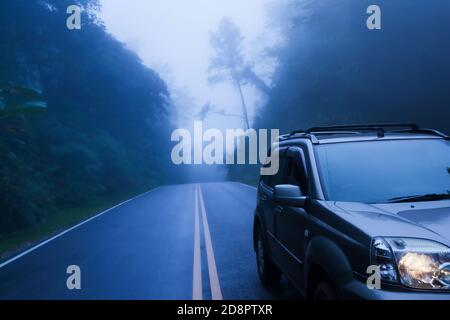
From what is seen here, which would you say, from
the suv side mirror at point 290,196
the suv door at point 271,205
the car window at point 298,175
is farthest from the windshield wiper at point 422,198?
the suv door at point 271,205

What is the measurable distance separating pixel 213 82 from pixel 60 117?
78.5 ft

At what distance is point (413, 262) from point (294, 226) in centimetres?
179

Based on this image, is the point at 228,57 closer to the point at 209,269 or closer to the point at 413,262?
the point at 209,269

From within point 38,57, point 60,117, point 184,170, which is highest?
point 38,57

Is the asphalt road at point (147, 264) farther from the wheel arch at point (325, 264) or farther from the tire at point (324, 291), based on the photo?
the tire at point (324, 291)

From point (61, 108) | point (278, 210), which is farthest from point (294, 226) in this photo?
point (61, 108)

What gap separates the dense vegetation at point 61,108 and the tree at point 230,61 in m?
7.37

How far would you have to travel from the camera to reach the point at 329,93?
111 ft

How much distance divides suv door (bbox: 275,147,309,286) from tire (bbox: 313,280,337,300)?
1.78ft

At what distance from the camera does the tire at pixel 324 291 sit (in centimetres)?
372

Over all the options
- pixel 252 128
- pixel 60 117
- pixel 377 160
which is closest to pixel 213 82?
pixel 252 128

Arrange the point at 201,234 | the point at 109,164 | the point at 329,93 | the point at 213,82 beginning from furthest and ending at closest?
the point at 213,82, the point at 109,164, the point at 329,93, the point at 201,234

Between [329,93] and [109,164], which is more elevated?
[329,93]

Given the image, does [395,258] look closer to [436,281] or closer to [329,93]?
[436,281]
